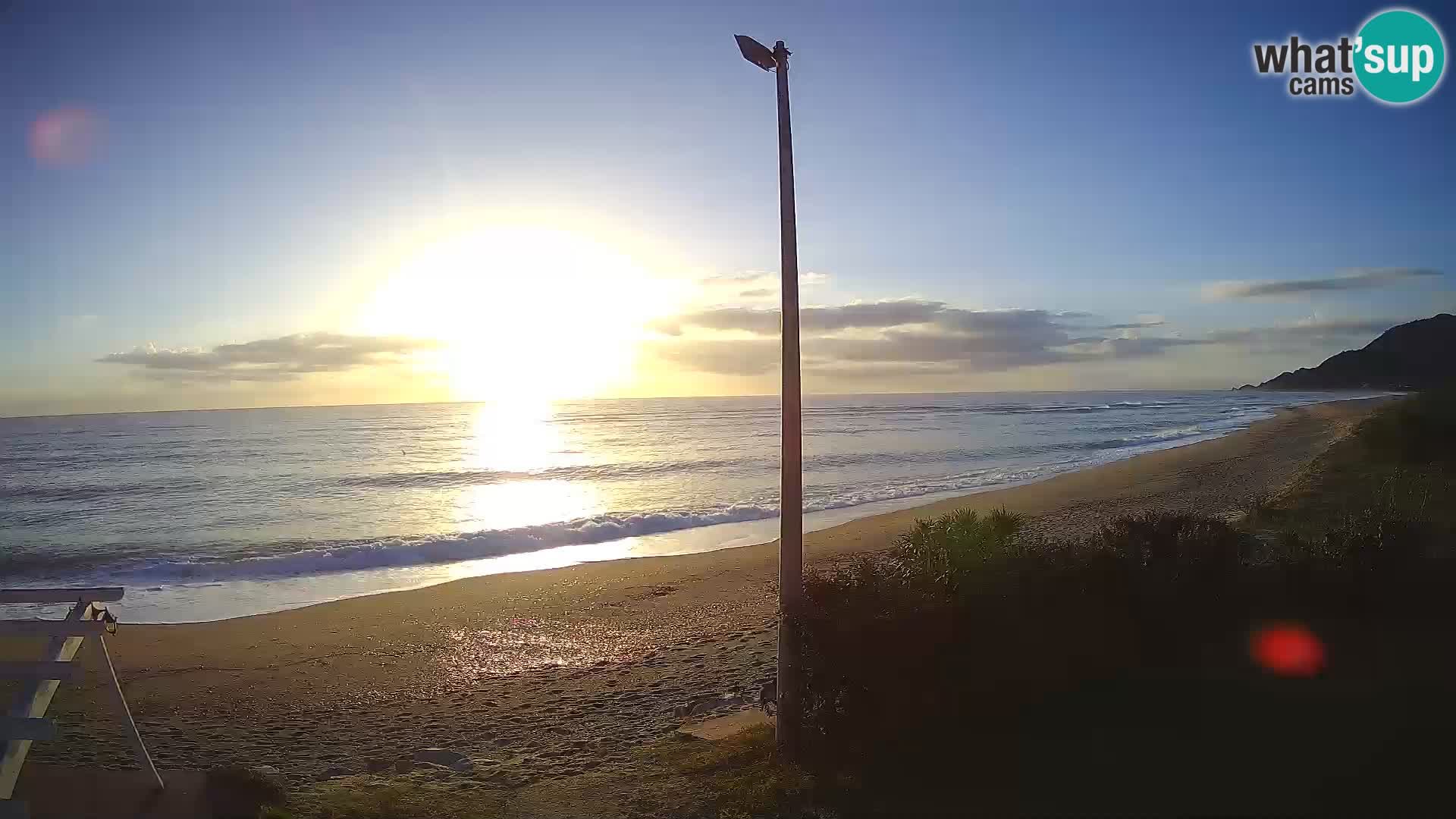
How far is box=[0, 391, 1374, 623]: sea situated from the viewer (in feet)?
59.1

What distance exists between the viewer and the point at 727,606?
41.2 ft

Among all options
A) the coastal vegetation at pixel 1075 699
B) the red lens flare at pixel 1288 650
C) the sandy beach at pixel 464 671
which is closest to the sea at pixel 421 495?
the sandy beach at pixel 464 671

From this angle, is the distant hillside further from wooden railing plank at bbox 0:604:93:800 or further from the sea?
wooden railing plank at bbox 0:604:93:800

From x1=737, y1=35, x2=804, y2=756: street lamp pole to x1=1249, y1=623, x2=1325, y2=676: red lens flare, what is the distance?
4.05 metres

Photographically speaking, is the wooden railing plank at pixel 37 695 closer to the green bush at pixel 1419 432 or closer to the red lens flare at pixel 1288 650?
the red lens flare at pixel 1288 650

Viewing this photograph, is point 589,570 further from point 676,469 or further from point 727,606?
point 676,469

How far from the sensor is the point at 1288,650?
7.07 m

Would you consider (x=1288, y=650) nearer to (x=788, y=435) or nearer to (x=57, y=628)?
(x=788, y=435)

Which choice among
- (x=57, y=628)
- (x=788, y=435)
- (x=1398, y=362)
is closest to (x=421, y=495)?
(x=57, y=628)

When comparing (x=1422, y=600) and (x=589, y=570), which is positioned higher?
(x=1422, y=600)

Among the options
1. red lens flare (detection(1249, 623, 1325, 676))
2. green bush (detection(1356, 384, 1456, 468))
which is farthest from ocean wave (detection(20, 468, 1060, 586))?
red lens flare (detection(1249, 623, 1325, 676))

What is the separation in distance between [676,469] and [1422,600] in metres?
32.2

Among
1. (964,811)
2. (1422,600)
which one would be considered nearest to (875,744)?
(964,811)

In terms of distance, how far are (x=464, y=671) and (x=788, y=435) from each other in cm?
624
